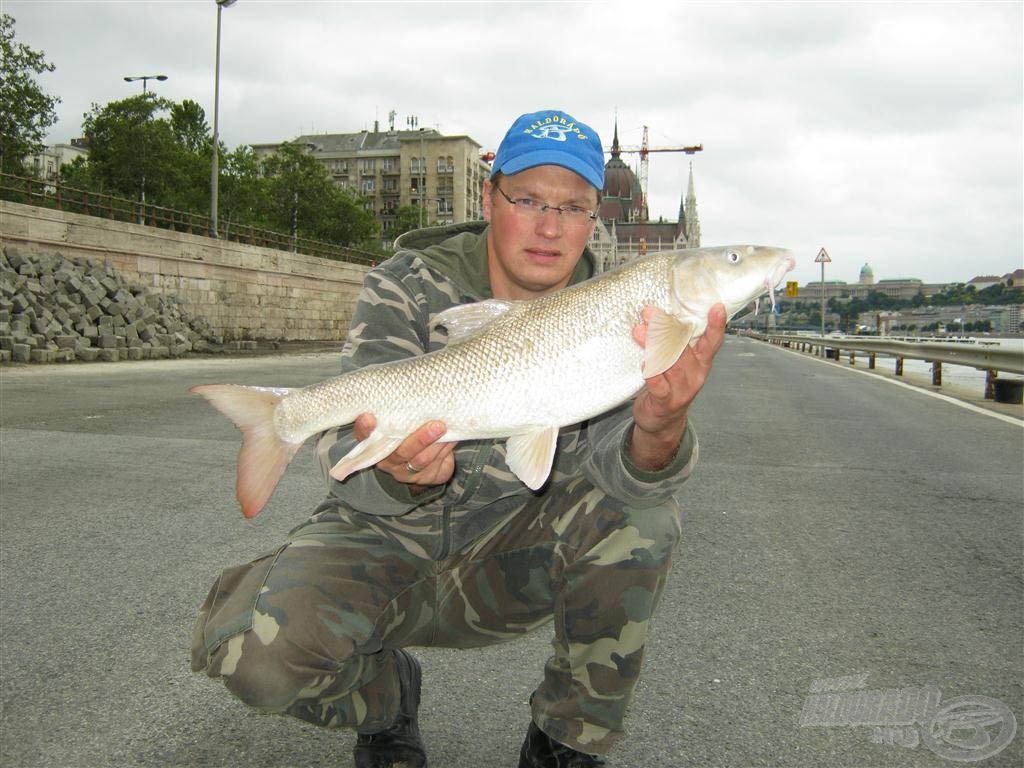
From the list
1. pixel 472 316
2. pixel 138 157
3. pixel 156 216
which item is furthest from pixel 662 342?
pixel 138 157

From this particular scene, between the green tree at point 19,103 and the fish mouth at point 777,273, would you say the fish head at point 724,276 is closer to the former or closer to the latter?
the fish mouth at point 777,273

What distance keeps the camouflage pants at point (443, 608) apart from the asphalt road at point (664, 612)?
22cm

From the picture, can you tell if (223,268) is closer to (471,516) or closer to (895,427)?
(895,427)

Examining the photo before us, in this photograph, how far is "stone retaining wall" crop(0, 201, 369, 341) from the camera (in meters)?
27.1

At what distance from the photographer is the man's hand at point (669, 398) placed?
259cm

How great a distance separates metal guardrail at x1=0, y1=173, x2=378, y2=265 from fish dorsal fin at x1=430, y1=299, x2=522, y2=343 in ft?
89.8

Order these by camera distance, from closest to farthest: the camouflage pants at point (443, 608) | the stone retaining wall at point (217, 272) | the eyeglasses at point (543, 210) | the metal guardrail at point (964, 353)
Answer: the camouflage pants at point (443, 608)
the eyeglasses at point (543, 210)
the metal guardrail at point (964, 353)
the stone retaining wall at point (217, 272)

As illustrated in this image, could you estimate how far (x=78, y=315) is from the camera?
2416 centimetres

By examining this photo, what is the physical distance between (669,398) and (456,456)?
0.81 m

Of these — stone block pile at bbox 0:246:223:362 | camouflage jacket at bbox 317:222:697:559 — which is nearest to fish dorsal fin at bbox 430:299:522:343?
camouflage jacket at bbox 317:222:697:559

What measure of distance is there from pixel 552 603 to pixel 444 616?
37 centimetres

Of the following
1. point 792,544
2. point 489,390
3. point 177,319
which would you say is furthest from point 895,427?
point 177,319

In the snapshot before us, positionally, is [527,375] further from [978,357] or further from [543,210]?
[978,357]

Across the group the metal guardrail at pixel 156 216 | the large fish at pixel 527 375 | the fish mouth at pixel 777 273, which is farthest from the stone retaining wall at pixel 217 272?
the fish mouth at pixel 777 273
